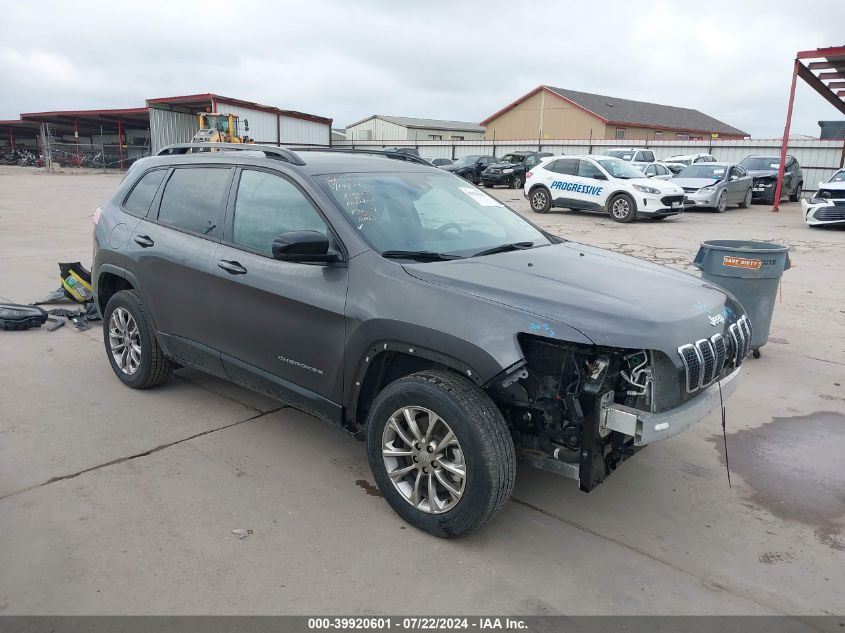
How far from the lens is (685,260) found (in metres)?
11.5

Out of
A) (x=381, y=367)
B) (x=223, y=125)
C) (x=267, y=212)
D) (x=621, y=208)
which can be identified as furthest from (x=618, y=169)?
(x=223, y=125)

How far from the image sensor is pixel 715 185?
20016mm

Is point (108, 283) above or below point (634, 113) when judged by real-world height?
below

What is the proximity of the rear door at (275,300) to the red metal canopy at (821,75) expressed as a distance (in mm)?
20102

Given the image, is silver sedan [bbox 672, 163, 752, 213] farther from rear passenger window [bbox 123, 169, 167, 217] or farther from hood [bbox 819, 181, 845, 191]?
rear passenger window [bbox 123, 169, 167, 217]

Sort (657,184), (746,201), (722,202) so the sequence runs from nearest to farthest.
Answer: (657,184) → (722,202) → (746,201)

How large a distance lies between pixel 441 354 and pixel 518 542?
102 centimetres

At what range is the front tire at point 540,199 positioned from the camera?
1873 cm

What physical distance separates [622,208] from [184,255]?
48.5 ft

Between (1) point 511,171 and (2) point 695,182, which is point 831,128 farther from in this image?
(2) point 695,182

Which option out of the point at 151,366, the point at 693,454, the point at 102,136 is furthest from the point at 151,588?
the point at 102,136

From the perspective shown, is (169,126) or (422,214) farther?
(169,126)

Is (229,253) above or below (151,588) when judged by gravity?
above
